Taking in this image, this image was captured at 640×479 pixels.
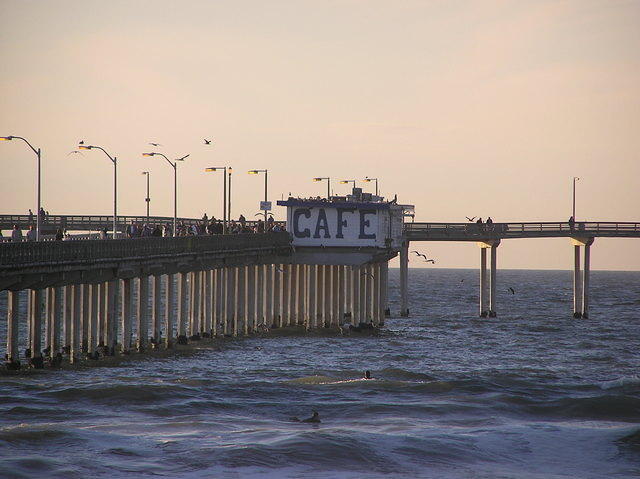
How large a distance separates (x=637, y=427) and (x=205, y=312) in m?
30.0

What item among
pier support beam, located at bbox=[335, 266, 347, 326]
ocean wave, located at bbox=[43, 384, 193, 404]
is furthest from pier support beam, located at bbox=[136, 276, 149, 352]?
pier support beam, located at bbox=[335, 266, 347, 326]

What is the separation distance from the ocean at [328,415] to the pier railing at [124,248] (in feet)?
15.2

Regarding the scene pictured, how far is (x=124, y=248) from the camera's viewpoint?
181 feet

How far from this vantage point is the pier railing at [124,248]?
149 ft

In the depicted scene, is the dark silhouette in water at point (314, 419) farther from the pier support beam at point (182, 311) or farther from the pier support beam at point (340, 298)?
the pier support beam at point (340, 298)

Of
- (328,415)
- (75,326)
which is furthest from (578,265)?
(328,415)

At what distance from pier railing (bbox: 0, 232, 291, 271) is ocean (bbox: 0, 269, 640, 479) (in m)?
4.64

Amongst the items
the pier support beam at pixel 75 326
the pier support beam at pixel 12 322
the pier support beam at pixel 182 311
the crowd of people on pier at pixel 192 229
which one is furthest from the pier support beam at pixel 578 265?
the pier support beam at pixel 12 322

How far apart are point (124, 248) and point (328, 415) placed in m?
16.8

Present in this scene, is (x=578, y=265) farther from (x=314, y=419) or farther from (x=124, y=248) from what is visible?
(x=314, y=419)

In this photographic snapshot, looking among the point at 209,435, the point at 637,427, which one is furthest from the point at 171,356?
the point at 637,427

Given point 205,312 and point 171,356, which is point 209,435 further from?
point 205,312

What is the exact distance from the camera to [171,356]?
58.3m

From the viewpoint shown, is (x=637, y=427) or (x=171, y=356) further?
(x=171, y=356)
